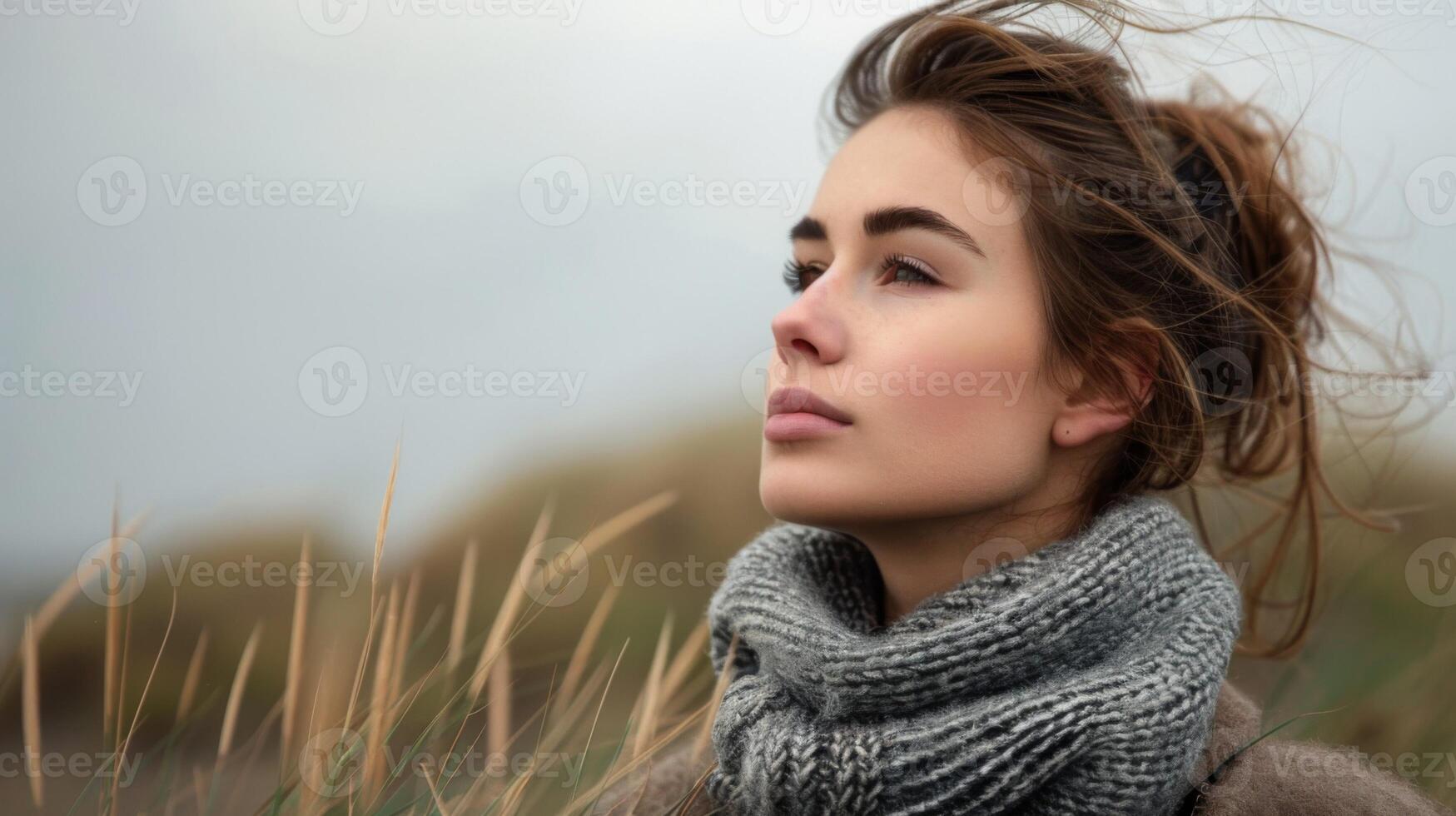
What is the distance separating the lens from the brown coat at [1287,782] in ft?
5.24

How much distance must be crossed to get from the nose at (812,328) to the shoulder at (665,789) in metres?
0.72

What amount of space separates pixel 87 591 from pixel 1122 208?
1.69m

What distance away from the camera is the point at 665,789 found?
2.00m

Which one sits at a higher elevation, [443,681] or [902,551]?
[902,551]

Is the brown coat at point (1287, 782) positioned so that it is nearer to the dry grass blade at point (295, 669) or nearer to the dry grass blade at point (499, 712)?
the dry grass blade at point (499, 712)

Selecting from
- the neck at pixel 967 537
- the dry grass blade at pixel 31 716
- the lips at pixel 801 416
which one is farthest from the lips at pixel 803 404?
the dry grass blade at pixel 31 716

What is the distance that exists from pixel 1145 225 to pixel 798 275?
608mm

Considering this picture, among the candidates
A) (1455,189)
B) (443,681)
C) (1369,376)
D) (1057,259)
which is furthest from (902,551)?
(1455,189)

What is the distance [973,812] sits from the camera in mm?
1527

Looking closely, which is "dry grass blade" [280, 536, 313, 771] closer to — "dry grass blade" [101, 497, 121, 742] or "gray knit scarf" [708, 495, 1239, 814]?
"dry grass blade" [101, 497, 121, 742]

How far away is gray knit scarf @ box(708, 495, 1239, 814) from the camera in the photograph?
4.91ft

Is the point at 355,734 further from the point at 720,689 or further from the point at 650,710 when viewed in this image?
the point at 720,689

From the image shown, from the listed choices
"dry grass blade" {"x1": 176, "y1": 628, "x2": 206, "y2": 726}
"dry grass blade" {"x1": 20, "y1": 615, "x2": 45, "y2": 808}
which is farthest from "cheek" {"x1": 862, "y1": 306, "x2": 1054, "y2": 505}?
"dry grass blade" {"x1": 20, "y1": 615, "x2": 45, "y2": 808}

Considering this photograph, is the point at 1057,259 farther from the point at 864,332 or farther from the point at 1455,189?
the point at 1455,189
